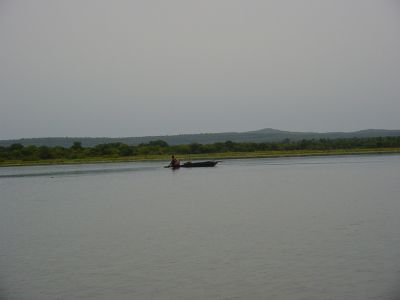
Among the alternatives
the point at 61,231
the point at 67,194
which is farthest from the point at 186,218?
the point at 67,194

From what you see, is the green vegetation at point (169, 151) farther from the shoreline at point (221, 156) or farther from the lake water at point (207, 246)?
the lake water at point (207, 246)

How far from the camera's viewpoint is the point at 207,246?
16188 mm

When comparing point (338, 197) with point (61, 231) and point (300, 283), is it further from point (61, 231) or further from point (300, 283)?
point (300, 283)

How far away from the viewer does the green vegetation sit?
92000 mm

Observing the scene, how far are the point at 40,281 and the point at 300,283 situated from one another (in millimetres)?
5516

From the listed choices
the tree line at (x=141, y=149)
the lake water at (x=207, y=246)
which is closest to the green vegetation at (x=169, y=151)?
the tree line at (x=141, y=149)

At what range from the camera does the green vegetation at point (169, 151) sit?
9200 cm

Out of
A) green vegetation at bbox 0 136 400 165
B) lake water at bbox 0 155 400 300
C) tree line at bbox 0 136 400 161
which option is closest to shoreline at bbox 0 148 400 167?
green vegetation at bbox 0 136 400 165

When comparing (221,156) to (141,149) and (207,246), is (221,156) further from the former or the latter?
(207,246)

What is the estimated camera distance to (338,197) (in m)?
27.3

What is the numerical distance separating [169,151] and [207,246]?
86504 mm

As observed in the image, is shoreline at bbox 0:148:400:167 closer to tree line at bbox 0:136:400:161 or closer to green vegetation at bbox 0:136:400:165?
green vegetation at bbox 0:136:400:165

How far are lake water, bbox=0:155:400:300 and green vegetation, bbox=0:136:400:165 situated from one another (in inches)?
2487

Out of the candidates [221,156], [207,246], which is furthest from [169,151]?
[207,246]
